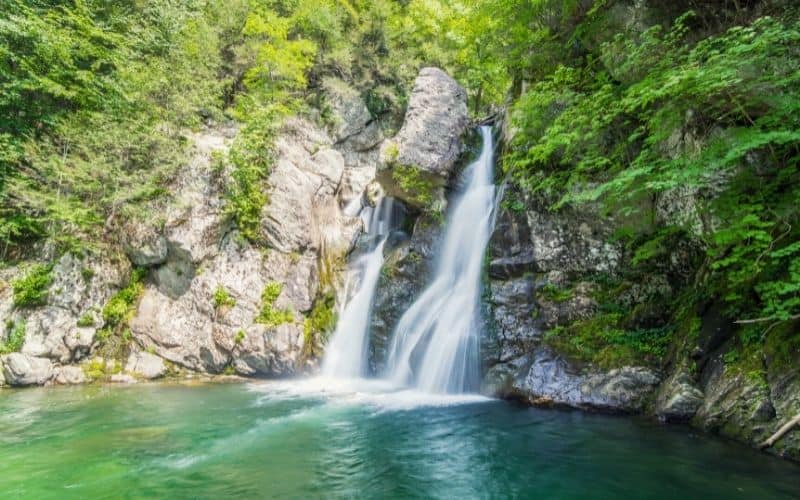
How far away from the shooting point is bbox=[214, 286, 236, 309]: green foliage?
13.4 m

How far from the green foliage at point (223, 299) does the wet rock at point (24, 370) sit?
475cm

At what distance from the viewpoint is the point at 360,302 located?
44.2 ft

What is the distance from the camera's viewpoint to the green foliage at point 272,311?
→ 13.2 m

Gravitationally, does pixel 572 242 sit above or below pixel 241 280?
above

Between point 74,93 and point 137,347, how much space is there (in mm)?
9164

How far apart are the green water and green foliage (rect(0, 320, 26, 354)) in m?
3.89

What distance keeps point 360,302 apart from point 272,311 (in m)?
2.83

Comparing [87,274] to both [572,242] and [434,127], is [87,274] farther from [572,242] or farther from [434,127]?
[572,242]

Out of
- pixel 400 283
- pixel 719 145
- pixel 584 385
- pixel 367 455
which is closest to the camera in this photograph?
pixel 719 145

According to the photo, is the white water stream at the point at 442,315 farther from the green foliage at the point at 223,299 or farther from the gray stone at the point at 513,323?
the green foliage at the point at 223,299

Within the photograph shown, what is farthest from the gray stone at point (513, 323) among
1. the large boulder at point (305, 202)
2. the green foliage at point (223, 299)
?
the green foliage at point (223, 299)

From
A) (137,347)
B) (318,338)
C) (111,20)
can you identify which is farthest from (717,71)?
(111,20)

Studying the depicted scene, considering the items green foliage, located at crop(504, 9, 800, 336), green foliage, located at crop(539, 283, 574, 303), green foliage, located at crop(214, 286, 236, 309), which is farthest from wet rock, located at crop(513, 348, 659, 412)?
green foliage, located at crop(214, 286, 236, 309)

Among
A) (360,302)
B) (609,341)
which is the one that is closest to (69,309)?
(360,302)
